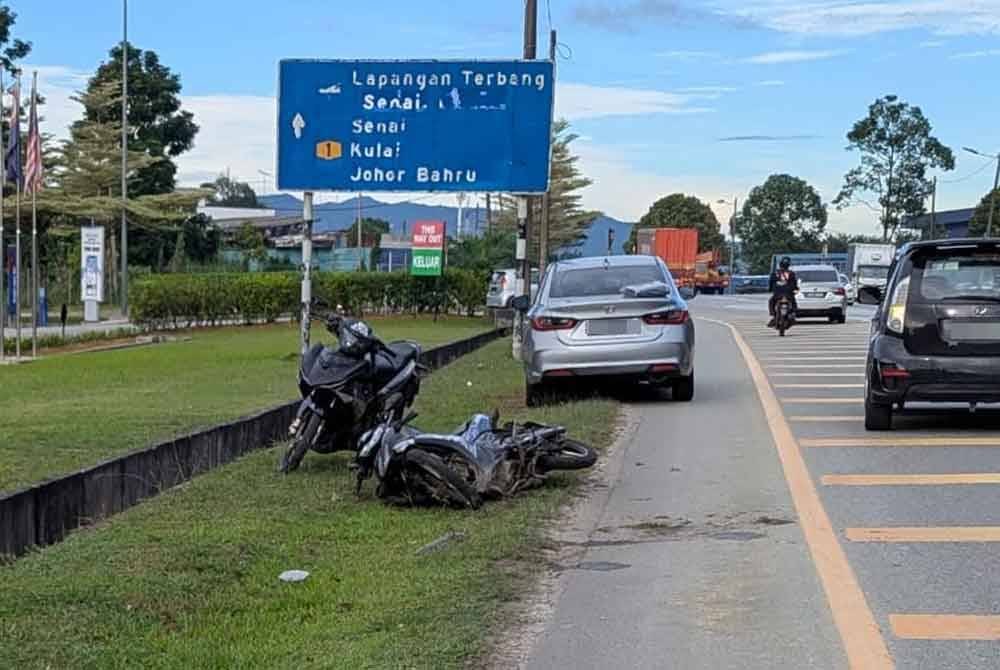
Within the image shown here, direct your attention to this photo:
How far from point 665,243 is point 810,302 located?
41110mm

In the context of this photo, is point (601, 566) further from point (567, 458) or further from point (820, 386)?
point (820, 386)

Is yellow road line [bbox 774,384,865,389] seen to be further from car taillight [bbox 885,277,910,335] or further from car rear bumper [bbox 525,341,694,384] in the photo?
car taillight [bbox 885,277,910,335]

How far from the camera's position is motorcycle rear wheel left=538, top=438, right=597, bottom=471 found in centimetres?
913

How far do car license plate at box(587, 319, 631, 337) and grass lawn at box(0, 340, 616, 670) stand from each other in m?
4.75

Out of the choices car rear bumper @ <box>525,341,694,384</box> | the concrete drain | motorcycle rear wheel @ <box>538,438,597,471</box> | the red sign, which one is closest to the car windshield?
the red sign

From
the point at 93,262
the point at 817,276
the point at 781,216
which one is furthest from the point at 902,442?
the point at 781,216

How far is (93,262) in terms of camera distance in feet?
126

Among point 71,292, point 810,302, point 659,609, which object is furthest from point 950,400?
point 71,292

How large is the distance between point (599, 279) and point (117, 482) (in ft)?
24.2

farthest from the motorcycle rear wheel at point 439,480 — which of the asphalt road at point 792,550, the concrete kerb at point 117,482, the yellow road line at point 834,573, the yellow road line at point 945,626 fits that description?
the yellow road line at point 945,626

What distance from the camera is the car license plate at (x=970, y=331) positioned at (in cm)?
1088

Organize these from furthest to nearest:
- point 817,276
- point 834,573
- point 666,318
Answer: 1. point 817,276
2. point 666,318
3. point 834,573

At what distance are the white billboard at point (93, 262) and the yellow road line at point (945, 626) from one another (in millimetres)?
34904

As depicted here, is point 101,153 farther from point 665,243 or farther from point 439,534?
point 439,534
